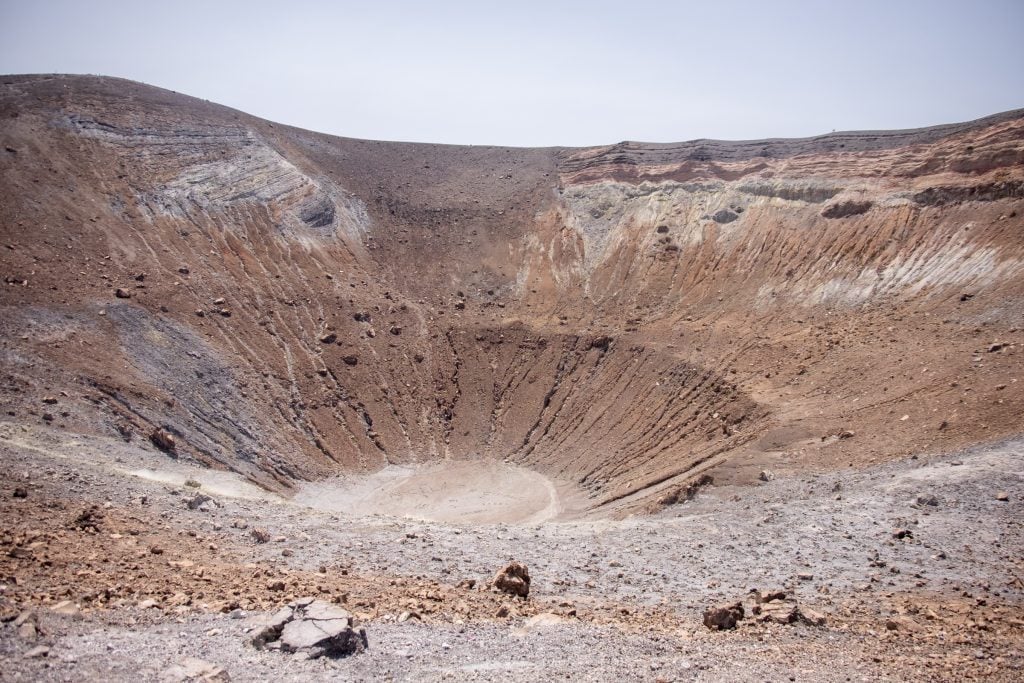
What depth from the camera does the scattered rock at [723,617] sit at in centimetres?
1094

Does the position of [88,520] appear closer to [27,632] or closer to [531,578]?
[27,632]

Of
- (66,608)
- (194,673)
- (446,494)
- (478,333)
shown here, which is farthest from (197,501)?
(478,333)

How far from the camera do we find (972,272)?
26.3 meters

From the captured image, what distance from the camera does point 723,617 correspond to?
1098 cm

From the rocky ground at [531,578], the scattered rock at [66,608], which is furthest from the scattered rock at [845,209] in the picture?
the scattered rock at [66,608]

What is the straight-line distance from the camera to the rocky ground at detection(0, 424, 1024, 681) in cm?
905

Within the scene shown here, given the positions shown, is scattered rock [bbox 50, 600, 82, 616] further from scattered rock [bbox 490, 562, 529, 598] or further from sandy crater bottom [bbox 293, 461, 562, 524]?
sandy crater bottom [bbox 293, 461, 562, 524]

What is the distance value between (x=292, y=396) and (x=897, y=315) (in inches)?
878

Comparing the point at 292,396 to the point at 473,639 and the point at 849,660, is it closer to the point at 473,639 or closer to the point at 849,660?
the point at 473,639

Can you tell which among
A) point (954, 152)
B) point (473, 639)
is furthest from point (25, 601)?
point (954, 152)

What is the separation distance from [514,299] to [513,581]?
78.0 feet

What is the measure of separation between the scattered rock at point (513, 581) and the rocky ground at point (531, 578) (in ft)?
0.82

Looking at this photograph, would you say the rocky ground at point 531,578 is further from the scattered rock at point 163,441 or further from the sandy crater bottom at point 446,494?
the sandy crater bottom at point 446,494

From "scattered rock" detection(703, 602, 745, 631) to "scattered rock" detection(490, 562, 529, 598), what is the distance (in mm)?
2971
